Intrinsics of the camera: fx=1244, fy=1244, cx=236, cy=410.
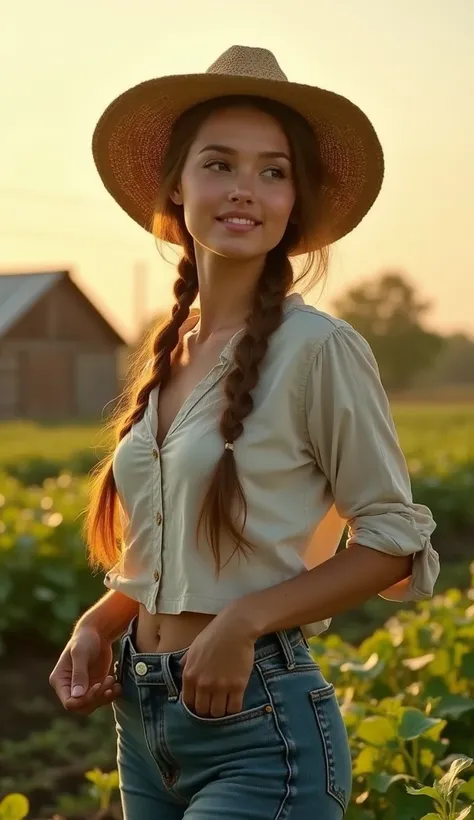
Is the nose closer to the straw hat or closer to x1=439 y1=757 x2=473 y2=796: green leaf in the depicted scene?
the straw hat

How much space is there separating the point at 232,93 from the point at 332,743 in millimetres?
1185

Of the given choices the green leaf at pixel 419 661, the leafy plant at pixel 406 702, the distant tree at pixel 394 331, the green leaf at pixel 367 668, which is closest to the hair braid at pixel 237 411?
the leafy plant at pixel 406 702

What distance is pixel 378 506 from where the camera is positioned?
207 cm

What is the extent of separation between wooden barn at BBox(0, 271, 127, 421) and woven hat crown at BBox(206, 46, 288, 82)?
26490 mm

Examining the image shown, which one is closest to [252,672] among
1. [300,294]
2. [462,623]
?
[300,294]

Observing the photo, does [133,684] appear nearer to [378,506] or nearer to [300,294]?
[378,506]

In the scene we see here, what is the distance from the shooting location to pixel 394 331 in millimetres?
90250

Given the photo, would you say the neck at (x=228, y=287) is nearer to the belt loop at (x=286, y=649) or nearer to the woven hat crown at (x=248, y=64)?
the woven hat crown at (x=248, y=64)

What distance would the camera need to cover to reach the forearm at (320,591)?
2.01 m

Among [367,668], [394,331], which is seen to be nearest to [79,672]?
[367,668]

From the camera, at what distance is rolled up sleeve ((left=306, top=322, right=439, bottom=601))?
2059 mm

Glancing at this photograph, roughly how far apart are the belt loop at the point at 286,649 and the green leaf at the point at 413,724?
1244 mm

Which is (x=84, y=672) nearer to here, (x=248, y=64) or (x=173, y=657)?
(x=173, y=657)

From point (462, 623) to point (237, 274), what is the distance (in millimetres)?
2549
